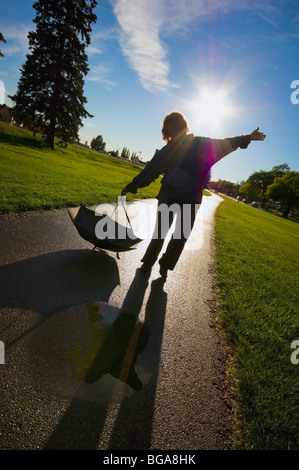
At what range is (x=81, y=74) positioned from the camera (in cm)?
2531

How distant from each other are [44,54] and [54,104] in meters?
4.95

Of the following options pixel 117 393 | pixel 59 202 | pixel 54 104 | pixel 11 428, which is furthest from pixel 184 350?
pixel 54 104

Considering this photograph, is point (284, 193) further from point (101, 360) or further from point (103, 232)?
point (101, 360)

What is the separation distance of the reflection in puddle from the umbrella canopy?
1024mm

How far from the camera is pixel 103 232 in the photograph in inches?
137

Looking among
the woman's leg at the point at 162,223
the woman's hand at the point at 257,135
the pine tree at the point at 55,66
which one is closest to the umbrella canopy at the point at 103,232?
the woman's leg at the point at 162,223

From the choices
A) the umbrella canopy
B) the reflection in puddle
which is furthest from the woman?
the reflection in puddle

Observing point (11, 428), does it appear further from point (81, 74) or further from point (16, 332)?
point (81, 74)

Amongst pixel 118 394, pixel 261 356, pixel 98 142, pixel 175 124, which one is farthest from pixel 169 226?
pixel 98 142

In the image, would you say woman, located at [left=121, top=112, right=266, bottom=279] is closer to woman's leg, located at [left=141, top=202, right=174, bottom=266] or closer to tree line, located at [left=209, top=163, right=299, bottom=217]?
woman's leg, located at [left=141, top=202, right=174, bottom=266]

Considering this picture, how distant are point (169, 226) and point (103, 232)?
1.12 meters

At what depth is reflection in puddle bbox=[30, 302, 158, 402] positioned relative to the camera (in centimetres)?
166

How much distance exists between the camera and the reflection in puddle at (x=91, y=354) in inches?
65.4

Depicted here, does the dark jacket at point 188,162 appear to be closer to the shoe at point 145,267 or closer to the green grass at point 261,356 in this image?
the shoe at point 145,267
